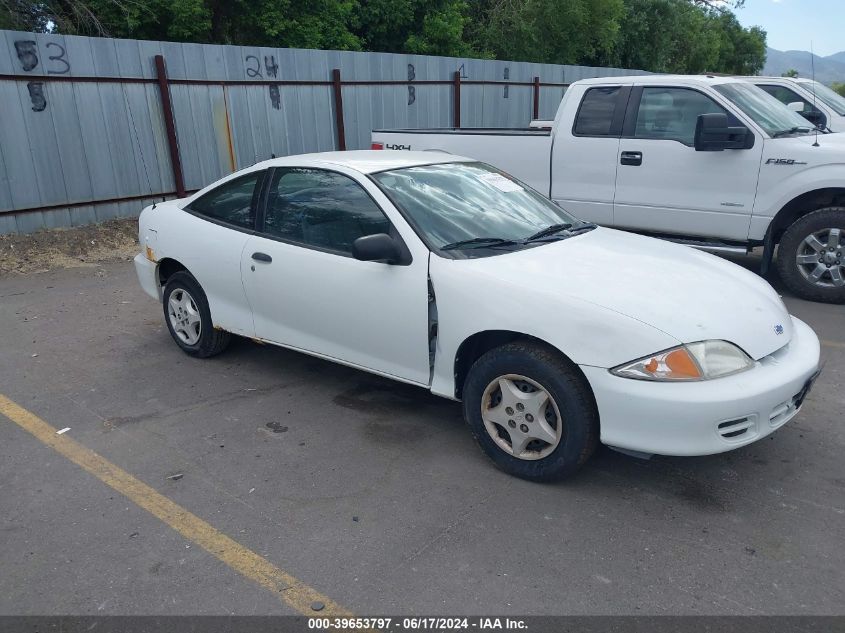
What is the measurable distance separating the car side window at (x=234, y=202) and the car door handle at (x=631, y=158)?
395 centimetres

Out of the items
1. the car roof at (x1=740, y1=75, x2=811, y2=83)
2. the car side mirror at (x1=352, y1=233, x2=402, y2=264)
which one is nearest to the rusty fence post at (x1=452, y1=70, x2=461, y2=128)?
the car roof at (x1=740, y1=75, x2=811, y2=83)

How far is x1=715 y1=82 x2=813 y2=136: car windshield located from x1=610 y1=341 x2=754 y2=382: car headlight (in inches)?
167

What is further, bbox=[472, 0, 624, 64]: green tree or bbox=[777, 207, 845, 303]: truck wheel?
bbox=[472, 0, 624, 64]: green tree

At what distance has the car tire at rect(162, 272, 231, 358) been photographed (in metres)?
5.21

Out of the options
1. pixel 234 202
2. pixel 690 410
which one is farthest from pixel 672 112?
pixel 690 410

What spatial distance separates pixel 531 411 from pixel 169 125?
8.36 meters

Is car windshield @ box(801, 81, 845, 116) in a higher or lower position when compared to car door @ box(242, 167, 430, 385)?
higher

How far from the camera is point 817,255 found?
21.3 feet

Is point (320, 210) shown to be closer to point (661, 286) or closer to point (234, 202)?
point (234, 202)

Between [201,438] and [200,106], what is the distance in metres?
7.57

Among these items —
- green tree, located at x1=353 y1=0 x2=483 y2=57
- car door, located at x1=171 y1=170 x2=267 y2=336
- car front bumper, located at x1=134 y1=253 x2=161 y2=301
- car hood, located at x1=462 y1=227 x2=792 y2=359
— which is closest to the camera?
car hood, located at x1=462 y1=227 x2=792 y2=359

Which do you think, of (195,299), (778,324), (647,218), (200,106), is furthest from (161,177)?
(778,324)

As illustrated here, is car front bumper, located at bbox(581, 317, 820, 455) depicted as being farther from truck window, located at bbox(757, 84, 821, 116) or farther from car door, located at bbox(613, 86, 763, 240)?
truck window, located at bbox(757, 84, 821, 116)

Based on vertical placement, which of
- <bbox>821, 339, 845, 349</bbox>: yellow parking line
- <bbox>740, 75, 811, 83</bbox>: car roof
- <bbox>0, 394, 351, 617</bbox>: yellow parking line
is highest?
<bbox>740, 75, 811, 83</bbox>: car roof
